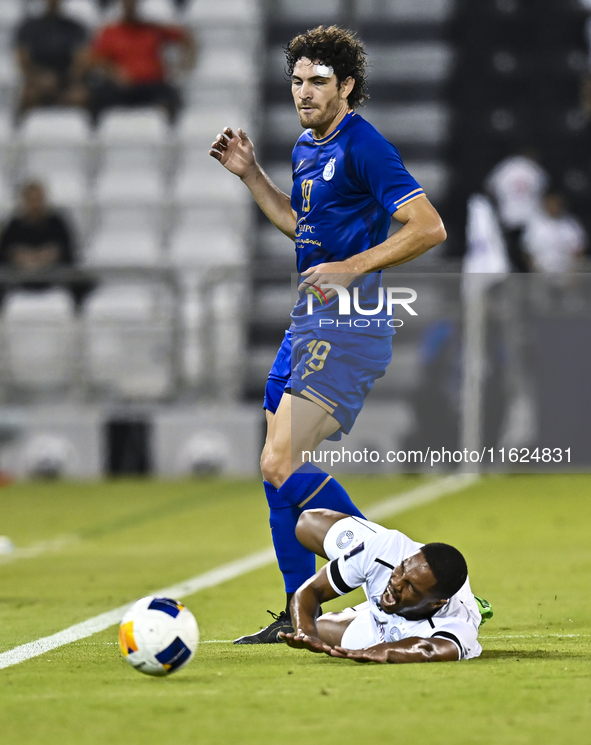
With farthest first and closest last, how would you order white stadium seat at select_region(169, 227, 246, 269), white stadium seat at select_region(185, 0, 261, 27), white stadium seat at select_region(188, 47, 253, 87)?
white stadium seat at select_region(185, 0, 261, 27) < white stadium seat at select_region(188, 47, 253, 87) < white stadium seat at select_region(169, 227, 246, 269)

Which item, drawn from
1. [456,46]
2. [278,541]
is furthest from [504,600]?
[456,46]

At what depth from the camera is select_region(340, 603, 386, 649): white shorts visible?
167 inches

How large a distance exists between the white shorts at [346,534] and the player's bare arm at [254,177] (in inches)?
45.9

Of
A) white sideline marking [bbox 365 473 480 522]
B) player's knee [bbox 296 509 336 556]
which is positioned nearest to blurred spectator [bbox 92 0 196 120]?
white sideline marking [bbox 365 473 480 522]

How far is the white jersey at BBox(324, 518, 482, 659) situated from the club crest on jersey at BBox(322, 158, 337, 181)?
116cm

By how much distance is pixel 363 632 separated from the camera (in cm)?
432

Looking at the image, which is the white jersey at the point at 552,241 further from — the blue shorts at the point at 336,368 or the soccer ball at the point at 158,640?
the soccer ball at the point at 158,640

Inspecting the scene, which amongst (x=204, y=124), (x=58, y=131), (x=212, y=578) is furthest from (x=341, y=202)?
(x=58, y=131)

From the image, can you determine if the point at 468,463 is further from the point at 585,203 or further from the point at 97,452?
the point at 585,203

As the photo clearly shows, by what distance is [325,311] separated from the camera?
15.0 ft

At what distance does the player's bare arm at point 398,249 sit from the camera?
431cm

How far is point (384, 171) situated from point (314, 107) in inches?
15.1

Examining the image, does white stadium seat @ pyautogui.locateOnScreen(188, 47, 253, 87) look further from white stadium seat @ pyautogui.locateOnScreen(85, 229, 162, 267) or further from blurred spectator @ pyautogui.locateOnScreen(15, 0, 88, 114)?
white stadium seat @ pyautogui.locateOnScreen(85, 229, 162, 267)

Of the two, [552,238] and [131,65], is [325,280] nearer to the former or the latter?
[552,238]
